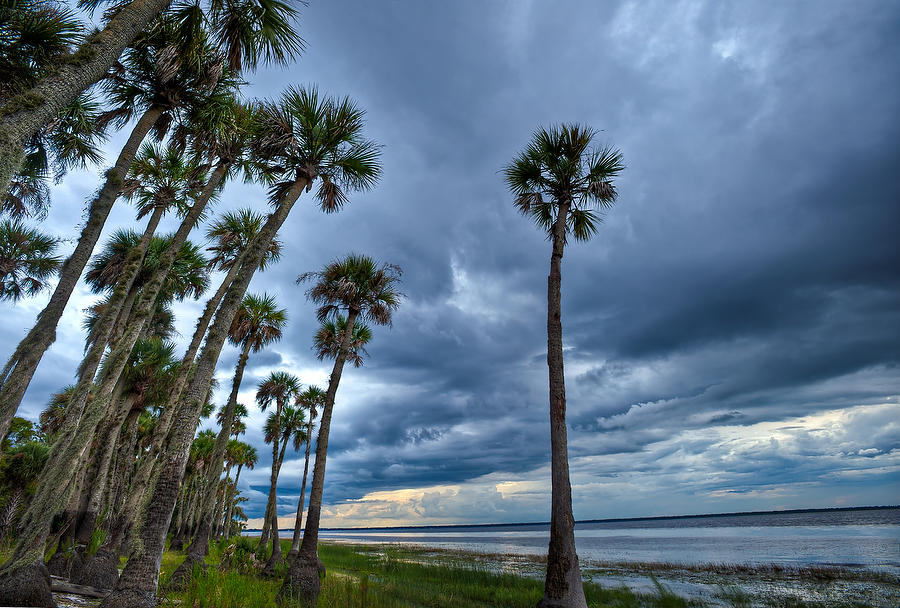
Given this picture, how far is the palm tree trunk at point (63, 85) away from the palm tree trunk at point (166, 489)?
3.98 m

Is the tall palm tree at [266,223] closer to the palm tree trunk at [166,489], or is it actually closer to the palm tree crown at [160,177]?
the palm tree trunk at [166,489]

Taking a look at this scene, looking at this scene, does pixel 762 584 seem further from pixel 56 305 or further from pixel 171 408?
pixel 56 305

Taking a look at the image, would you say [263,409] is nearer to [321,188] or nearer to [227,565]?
[227,565]

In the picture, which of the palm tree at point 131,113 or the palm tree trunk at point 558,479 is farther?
the palm tree trunk at point 558,479

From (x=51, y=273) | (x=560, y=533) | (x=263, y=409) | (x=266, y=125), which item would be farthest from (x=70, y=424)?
(x=263, y=409)

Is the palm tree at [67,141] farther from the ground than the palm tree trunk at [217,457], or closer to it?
farther from the ground

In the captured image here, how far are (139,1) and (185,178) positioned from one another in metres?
9.52

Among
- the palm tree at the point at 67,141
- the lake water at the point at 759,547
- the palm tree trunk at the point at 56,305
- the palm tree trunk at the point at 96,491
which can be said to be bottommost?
the lake water at the point at 759,547

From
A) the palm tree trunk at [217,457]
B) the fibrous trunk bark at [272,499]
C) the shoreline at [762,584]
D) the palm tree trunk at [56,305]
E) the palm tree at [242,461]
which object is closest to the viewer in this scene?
the palm tree trunk at [56,305]

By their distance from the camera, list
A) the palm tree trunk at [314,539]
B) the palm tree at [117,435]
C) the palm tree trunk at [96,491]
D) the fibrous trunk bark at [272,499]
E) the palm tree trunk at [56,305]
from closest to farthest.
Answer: the palm tree trunk at [56,305], the palm tree at [117,435], the palm tree trunk at [314,539], the palm tree trunk at [96,491], the fibrous trunk bark at [272,499]

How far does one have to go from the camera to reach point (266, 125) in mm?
10742

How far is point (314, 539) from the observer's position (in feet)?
45.8

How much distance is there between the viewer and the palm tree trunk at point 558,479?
947 centimetres

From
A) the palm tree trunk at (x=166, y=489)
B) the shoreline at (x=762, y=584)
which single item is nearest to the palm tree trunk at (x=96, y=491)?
the palm tree trunk at (x=166, y=489)
